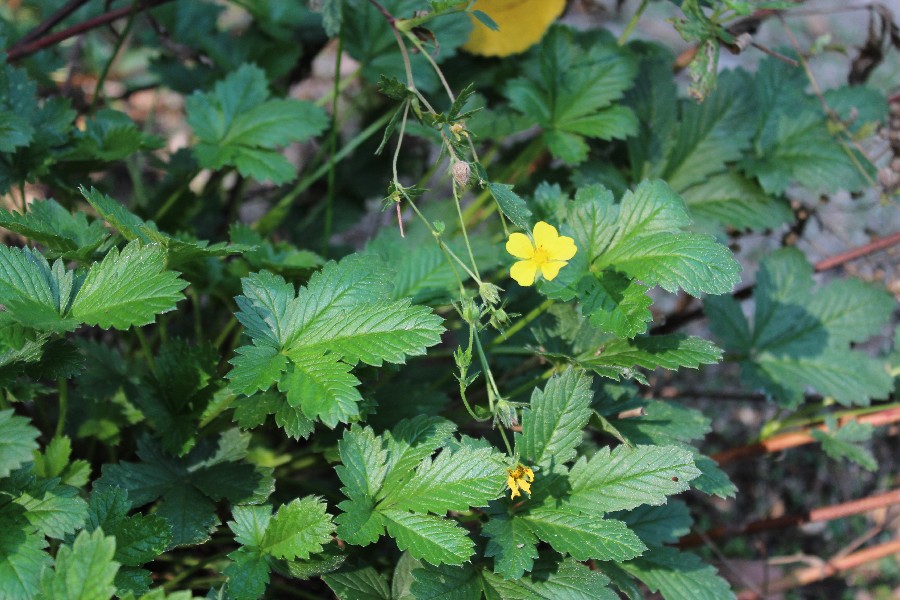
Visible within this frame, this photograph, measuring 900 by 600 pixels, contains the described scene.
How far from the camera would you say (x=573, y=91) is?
1.82 m

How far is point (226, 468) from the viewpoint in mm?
1371

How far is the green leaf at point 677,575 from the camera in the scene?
1393mm

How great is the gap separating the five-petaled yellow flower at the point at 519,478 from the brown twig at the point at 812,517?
2.43 ft

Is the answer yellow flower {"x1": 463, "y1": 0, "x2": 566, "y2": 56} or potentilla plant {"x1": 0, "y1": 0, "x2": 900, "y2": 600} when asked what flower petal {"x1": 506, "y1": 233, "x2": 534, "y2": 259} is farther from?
yellow flower {"x1": 463, "y1": 0, "x2": 566, "y2": 56}

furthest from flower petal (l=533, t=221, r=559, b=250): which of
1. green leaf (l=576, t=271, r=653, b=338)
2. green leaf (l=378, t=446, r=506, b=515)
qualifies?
green leaf (l=378, t=446, r=506, b=515)

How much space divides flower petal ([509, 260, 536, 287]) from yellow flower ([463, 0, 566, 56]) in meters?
0.97

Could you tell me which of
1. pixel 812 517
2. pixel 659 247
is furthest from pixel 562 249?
pixel 812 517

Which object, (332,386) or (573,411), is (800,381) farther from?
(332,386)

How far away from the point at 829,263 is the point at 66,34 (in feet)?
6.14

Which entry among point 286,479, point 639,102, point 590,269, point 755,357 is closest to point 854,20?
point 639,102

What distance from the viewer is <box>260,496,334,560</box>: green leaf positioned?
1.16 m

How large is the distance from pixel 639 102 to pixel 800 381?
0.75 metres

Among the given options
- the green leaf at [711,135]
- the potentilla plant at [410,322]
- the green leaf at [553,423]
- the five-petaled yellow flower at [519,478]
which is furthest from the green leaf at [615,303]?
the green leaf at [711,135]

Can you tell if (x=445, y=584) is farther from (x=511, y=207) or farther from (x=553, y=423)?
(x=511, y=207)
